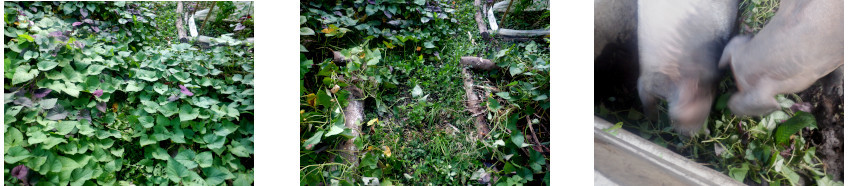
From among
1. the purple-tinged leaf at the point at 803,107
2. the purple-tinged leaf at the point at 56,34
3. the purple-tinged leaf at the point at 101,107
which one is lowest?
the purple-tinged leaf at the point at 803,107

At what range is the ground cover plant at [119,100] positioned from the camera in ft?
3.69

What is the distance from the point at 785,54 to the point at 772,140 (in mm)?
229

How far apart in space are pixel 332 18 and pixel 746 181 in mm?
1342

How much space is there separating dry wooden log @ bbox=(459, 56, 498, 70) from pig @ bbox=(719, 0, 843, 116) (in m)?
0.66

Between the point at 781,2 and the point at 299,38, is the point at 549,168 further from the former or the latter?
the point at 299,38

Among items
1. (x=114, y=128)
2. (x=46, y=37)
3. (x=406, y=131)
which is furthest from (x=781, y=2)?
(x=46, y=37)

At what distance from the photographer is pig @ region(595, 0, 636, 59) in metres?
1.10

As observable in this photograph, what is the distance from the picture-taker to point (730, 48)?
101cm

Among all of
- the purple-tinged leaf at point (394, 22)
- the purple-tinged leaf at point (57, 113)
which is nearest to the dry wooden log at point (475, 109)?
the purple-tinged leaf at point (394, 22)

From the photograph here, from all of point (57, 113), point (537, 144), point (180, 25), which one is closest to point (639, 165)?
point (537, 144)

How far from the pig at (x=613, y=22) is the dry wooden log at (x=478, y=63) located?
0.34 meters

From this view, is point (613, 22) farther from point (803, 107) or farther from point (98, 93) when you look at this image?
point (98, 93)

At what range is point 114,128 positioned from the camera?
1180 mm

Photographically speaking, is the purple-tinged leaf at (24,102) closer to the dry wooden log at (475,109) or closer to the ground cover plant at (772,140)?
the dry wooden log at (475,109)
